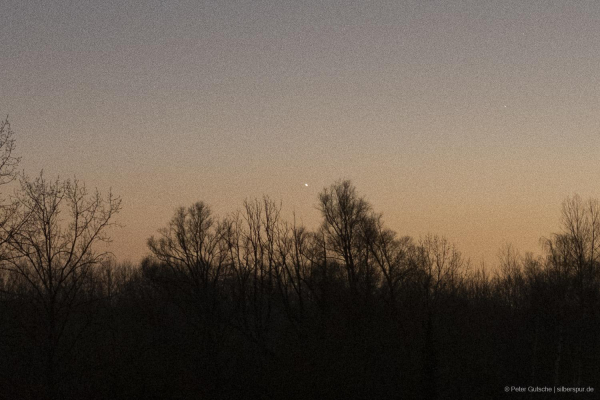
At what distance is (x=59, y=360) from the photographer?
26.5 m

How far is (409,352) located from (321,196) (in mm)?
20275

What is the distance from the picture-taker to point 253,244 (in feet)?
133

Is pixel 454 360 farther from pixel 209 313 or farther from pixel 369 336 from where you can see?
pixel 209 313

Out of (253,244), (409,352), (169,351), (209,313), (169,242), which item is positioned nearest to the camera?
(169,351)

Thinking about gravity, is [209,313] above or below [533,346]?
above

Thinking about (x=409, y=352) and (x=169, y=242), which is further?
(x=169, y=242)

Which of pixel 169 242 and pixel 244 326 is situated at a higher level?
pixel 169 242

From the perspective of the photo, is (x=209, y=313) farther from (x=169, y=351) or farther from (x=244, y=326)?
(x=169, y=351)

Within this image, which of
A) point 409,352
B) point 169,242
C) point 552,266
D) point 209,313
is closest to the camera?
point 409,352

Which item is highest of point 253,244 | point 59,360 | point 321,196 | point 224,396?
point 321,196

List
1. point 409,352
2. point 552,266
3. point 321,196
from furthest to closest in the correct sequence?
point 552,266, point 321,196, point 409,352

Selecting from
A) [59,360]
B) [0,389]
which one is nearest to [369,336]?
[59,360]

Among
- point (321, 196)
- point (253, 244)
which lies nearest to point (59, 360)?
point (253, 244)

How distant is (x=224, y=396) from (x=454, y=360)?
45.1 feet
